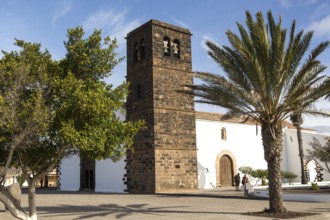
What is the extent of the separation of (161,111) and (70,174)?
12693 mm

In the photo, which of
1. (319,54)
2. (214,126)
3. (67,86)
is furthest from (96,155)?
(214,126)

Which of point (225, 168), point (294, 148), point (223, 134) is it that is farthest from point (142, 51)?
point (294, 148)

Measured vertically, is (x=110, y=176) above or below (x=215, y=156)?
below

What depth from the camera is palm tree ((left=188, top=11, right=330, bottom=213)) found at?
1309cm

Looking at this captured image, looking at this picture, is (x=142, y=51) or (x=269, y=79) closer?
(x=269, y=79)

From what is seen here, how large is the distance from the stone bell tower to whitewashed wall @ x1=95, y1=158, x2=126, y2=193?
100cm

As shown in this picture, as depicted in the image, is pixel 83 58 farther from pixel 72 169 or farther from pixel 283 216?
pixel 72 169

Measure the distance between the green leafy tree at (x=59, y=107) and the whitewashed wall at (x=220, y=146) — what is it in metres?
18.0

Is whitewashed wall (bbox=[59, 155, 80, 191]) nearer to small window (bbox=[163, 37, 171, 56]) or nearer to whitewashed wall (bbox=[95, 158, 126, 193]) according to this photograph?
whitewashed wall (bbox=[95, 158, 126, 193])

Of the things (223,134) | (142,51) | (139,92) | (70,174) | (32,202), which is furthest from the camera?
(70,174)

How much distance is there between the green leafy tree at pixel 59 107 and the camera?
9047mm

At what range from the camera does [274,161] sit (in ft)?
44.6

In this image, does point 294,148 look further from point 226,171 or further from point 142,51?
point 142,51

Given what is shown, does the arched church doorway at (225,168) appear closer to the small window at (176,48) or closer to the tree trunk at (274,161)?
the small window at (176,48)
